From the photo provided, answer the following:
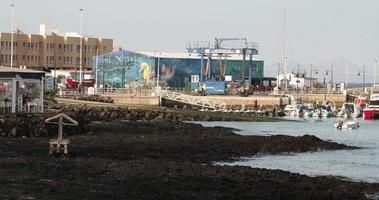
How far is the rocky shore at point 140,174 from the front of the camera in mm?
19750

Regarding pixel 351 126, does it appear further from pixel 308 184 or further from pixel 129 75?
pixel 129 75

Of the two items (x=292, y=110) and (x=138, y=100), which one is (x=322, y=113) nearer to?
(x=292, y=110)

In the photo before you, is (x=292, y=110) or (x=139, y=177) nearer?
(x=139, y=177)

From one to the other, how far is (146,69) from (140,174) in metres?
104

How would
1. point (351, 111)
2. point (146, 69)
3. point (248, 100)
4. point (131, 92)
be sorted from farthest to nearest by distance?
point (146, 69) → point (351, 111) → point (248, 100) → point (131, 92)

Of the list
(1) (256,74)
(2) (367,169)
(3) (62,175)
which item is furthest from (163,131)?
(1) (256,74)

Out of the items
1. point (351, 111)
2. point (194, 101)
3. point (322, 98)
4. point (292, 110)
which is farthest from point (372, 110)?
point (194, 101)

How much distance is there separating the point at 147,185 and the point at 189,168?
4.37 m

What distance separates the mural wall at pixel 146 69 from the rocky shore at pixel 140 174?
8866 cm

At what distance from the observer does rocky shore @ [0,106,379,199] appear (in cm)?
1975

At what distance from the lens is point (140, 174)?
23.3 metres

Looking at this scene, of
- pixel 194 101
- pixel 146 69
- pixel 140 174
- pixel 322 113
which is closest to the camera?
pixel 140 174

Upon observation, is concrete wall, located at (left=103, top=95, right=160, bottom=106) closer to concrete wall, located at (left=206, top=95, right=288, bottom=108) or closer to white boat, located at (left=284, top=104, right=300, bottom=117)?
concrete wall, located at (left=206, top=95, right=288, bottom=108)

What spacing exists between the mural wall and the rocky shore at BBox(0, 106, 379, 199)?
291 feet
